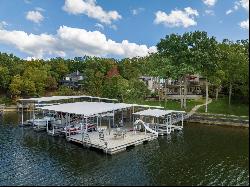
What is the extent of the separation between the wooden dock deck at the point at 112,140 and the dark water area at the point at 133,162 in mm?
856

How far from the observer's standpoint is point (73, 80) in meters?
108

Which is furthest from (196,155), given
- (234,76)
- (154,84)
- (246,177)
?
(154,84)

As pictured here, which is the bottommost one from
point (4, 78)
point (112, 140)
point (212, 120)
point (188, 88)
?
point (112, 140)

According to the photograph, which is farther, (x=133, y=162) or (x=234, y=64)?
(x=234, y=64)

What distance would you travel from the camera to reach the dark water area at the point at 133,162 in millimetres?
30694

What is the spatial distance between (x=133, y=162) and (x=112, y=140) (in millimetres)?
8178

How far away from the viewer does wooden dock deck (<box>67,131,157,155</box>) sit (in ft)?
132

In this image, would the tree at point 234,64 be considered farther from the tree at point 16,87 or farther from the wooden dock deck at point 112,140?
the tree at point 16,87

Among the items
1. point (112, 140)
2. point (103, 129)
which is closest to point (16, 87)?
point (103, 129)

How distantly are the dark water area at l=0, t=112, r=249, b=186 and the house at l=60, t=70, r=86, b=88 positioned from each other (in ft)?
187

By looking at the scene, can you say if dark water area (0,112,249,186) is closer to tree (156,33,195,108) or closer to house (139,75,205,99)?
tree (156,33,195,108)

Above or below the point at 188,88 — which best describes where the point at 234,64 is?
above

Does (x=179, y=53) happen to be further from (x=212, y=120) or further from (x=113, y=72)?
(x=113, y=72)

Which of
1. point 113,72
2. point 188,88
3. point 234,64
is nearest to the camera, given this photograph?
point 234,64
